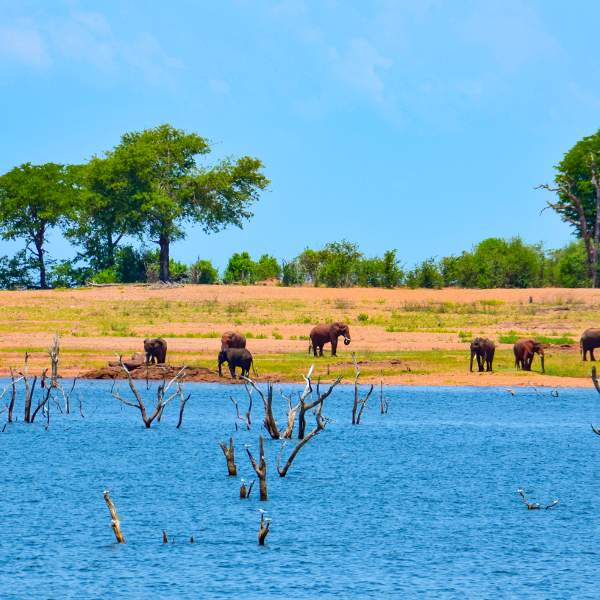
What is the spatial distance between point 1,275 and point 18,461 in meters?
74.6

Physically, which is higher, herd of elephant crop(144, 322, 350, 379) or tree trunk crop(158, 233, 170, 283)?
tree trunk crop(158, 233, 170, 283)

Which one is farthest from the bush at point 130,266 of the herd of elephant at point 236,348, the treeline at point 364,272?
the herd of elephant at point 236,348

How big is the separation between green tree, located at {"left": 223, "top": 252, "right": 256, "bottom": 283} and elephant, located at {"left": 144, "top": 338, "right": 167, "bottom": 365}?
63.7 m

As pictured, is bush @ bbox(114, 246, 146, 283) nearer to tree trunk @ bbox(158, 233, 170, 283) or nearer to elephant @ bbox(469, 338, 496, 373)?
tree trunk @ bbox(158, 233, 170, 283)

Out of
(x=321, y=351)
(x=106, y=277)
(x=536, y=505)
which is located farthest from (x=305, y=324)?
(x=536, y=505)

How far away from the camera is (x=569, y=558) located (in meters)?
22.6

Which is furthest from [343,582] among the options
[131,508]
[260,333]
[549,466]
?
[260,333]

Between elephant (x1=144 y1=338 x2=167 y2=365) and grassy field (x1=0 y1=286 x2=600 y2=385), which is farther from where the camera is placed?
grassy field (x1=0 y1=286 x2=600 y2=385)

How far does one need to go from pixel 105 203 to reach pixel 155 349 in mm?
51842

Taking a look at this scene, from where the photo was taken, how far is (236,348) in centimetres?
5188

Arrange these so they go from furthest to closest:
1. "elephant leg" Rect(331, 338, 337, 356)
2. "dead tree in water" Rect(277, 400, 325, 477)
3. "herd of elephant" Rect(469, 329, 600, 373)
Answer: "elephant leg" Rect(331, 338, 337, 356) → "herd of elephant" Rect(469, 329, 600, 373) → "dead tree in water" Rect(277, 400, 325, 477)

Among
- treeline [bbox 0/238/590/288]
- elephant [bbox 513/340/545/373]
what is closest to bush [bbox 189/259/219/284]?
treeline [bbox 0/238/590/288]

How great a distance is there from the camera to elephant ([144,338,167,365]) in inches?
2007

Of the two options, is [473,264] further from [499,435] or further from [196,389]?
[499,435]
